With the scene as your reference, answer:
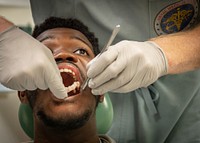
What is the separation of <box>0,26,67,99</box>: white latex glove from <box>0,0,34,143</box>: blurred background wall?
75 cm

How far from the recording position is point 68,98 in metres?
1.49

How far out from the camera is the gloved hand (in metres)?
1.25

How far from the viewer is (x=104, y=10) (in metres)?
1.74

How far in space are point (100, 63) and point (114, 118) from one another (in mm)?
847

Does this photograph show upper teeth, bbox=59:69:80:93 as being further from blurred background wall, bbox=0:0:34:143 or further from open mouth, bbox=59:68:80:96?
blurred background wall, bbox=0:0:34:143

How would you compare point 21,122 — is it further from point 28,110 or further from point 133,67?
point 133,67

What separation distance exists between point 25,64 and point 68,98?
349mm

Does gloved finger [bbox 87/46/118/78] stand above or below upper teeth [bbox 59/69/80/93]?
above

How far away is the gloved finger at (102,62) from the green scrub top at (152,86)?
0.52 meters

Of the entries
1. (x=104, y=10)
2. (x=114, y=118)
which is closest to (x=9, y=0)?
(x=104, y=10)

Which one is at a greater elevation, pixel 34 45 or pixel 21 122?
pixel 34 45

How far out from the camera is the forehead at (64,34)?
167 centimetres

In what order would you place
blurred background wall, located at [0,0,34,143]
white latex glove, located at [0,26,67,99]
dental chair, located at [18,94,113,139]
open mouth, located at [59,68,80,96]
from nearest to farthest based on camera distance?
1. white latex glove, located at [0,26,67,99]
2. open mouth, located at [59,68,80,96]
3. dental chair, located at [18,94,113,139]
4. blurred background wall, located at [0,0,34,143]

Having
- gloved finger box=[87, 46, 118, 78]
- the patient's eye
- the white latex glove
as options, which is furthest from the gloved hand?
the patient's eye
